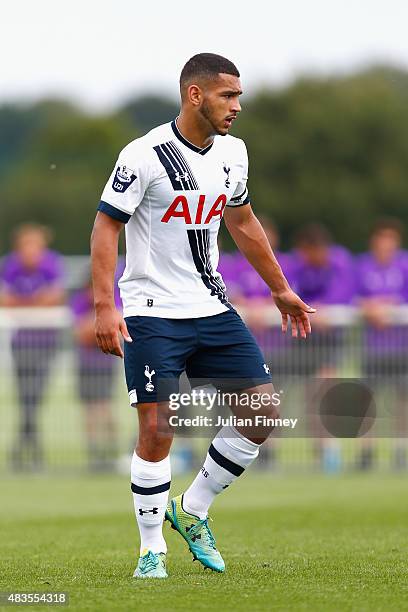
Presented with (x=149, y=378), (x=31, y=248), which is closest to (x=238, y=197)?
(x=149, y=378)

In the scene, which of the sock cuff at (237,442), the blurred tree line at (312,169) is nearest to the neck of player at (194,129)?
the sock cuff at (237,442)

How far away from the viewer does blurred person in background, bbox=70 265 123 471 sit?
556 inches

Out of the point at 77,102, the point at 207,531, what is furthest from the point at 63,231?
the point at 207,531

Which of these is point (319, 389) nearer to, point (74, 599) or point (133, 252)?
point (133, 252)

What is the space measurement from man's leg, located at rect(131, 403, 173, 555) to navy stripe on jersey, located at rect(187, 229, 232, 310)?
753mm

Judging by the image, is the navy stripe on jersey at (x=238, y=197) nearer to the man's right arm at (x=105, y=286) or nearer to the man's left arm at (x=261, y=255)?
the man's left arm at (x=261, y=255)

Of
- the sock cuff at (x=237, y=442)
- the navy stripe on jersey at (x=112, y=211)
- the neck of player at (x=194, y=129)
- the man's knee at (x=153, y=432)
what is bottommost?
the sock cuff at (x=237, y=442)

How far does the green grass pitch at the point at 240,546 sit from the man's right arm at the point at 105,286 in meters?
1.17

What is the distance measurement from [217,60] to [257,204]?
215ft

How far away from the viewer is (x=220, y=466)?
24.2 feet

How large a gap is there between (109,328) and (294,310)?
1.34 metres

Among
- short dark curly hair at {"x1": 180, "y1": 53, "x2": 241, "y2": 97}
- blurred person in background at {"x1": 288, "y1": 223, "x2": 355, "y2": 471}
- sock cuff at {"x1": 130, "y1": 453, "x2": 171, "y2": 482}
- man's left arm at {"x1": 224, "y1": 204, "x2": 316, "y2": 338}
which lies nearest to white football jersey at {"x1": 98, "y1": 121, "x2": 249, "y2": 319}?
short dark curly hair at {"x1": 180, "y1": 53, "x2": 241, "y2": 97}

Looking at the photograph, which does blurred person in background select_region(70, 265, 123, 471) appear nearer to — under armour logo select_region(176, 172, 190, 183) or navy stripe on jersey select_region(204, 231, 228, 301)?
navy stripe on jersey select_region(204, 231, 228, 301)

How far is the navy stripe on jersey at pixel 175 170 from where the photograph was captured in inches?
274
